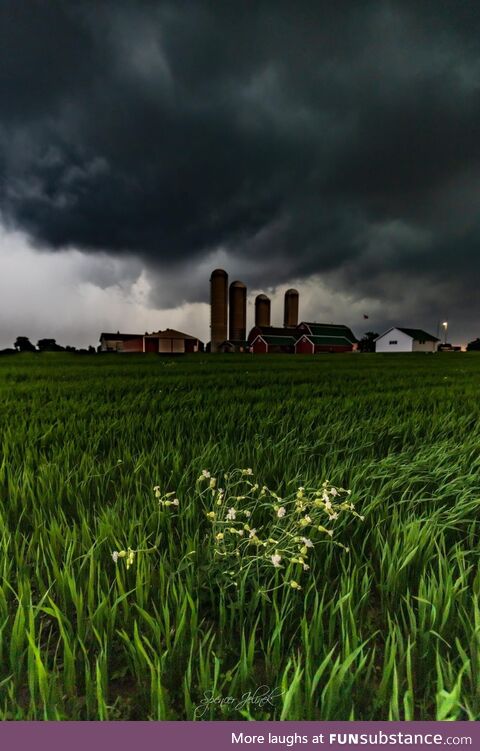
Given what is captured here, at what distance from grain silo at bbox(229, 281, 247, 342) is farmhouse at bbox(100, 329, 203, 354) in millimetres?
7880

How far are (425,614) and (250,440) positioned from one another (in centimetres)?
252

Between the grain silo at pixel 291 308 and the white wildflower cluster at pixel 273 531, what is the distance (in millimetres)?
76062

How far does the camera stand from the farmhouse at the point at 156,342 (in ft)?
211

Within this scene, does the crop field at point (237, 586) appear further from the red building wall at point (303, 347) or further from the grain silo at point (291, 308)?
the grain silo at point (291, 308)

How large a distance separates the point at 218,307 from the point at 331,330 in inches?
903

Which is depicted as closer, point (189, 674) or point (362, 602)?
point (189, 674)

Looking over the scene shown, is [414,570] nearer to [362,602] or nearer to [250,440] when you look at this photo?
[362,602]

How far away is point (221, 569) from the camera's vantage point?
1.51 meters

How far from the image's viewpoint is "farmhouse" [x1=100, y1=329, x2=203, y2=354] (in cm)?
6444
